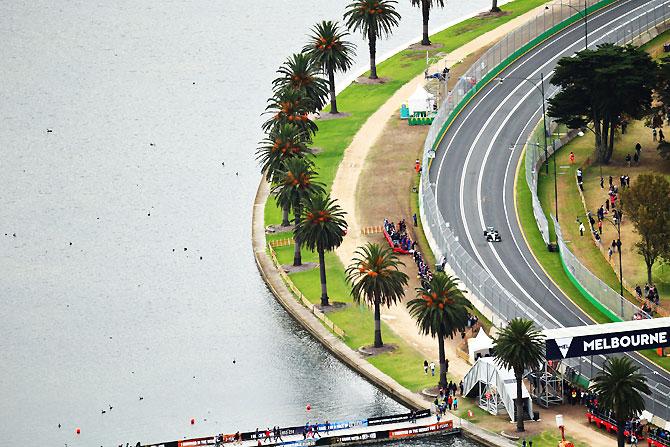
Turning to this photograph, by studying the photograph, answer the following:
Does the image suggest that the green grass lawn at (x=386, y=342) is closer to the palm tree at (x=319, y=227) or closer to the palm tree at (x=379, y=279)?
the palm tree at (x=379, y=279)

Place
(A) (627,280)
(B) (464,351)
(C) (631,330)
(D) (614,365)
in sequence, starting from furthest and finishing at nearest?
(A) (627,280) → (B) (464,351) → (C) (631,330) → (D) (614,365)

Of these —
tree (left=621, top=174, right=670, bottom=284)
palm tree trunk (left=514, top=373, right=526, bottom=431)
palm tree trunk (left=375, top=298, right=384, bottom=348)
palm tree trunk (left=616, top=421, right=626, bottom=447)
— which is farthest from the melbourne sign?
tree (left=621, top=174, right=670, bottom=284)

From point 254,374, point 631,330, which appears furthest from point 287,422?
point 631,330

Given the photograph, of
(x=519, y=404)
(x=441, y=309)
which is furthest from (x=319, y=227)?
(x=519, y=404)

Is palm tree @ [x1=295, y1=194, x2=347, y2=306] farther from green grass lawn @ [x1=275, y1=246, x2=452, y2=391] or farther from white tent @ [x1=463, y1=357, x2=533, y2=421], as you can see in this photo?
white tent @ [x1=463, y1=357, x2=533, y2=421]

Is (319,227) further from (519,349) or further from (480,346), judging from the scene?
(519,349)

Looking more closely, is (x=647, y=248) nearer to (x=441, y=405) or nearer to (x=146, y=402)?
(x=441, y=405)

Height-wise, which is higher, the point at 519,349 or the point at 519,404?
the point at 519,349
